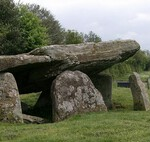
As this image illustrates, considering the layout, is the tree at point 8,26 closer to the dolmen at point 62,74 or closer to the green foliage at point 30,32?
the green foliage at point 30,32

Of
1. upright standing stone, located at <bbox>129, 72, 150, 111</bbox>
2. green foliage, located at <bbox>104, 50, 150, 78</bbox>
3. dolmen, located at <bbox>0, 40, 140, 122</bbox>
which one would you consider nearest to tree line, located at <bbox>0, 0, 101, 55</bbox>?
dolmen, located at <bbox>0, 40, 140, 122</bbox>

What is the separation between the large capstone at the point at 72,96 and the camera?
650 inches

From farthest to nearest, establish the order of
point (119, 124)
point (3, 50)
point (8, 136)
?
point (3, 50), point (119, 124), point (8, 136)

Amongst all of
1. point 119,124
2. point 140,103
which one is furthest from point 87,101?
point 119,124

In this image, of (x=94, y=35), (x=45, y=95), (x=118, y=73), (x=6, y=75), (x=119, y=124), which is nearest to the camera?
(x=119, y=124)

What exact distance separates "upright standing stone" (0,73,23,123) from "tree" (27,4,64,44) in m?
34.1

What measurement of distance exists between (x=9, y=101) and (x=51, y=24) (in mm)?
43546

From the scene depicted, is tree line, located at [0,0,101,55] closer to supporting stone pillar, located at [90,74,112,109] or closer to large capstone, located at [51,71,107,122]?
supporting stone pillar, located at [90,74,112,109]

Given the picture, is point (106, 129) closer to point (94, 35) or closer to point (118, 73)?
point (118, 73)

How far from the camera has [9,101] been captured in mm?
15758

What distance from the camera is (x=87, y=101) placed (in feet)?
56.5

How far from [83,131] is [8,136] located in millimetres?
2075

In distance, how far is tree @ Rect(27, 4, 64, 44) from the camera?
53375mm

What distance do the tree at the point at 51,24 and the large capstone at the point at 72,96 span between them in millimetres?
32967
